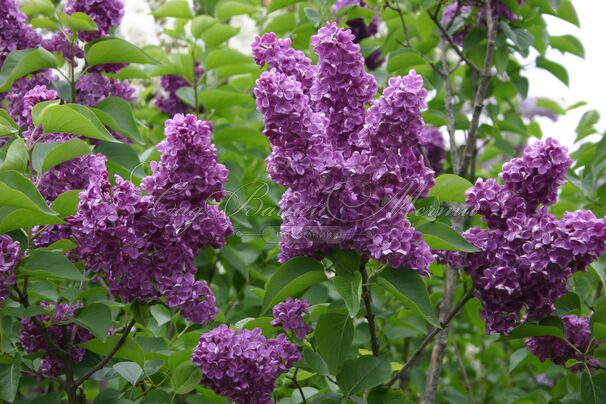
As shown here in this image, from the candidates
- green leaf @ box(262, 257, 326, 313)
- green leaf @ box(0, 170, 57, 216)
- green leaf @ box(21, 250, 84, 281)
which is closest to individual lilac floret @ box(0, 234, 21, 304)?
green leaf @ box(21, 250, 84, 281)

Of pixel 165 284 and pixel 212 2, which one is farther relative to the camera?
pixel 212 2

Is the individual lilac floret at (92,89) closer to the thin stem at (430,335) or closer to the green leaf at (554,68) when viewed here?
the thin stem at (430,335)

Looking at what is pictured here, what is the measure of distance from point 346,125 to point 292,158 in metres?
0.16

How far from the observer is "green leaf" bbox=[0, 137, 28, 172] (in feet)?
5.38

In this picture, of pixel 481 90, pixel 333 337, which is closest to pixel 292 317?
pixel 333 337

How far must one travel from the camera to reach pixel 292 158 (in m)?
1.46

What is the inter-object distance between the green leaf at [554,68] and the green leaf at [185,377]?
6.44ft

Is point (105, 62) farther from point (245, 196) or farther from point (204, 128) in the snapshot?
point (204, 128)

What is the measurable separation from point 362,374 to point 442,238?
0.37 m

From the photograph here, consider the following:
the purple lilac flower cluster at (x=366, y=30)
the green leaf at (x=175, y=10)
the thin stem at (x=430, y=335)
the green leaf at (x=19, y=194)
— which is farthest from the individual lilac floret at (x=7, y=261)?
the purple lilac flower cluster at (x=366, y=30)

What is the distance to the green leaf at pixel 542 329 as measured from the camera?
5.44 feet

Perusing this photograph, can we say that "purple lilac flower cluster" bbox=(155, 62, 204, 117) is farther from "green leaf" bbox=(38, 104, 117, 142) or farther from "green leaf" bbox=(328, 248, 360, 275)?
"green leaf" bbox=(328, 248, 360, 275)

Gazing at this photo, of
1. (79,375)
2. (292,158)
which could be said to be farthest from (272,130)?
(79,375)

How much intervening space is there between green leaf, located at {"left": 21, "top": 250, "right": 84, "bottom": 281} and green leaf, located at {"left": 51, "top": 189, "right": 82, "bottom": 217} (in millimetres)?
95
